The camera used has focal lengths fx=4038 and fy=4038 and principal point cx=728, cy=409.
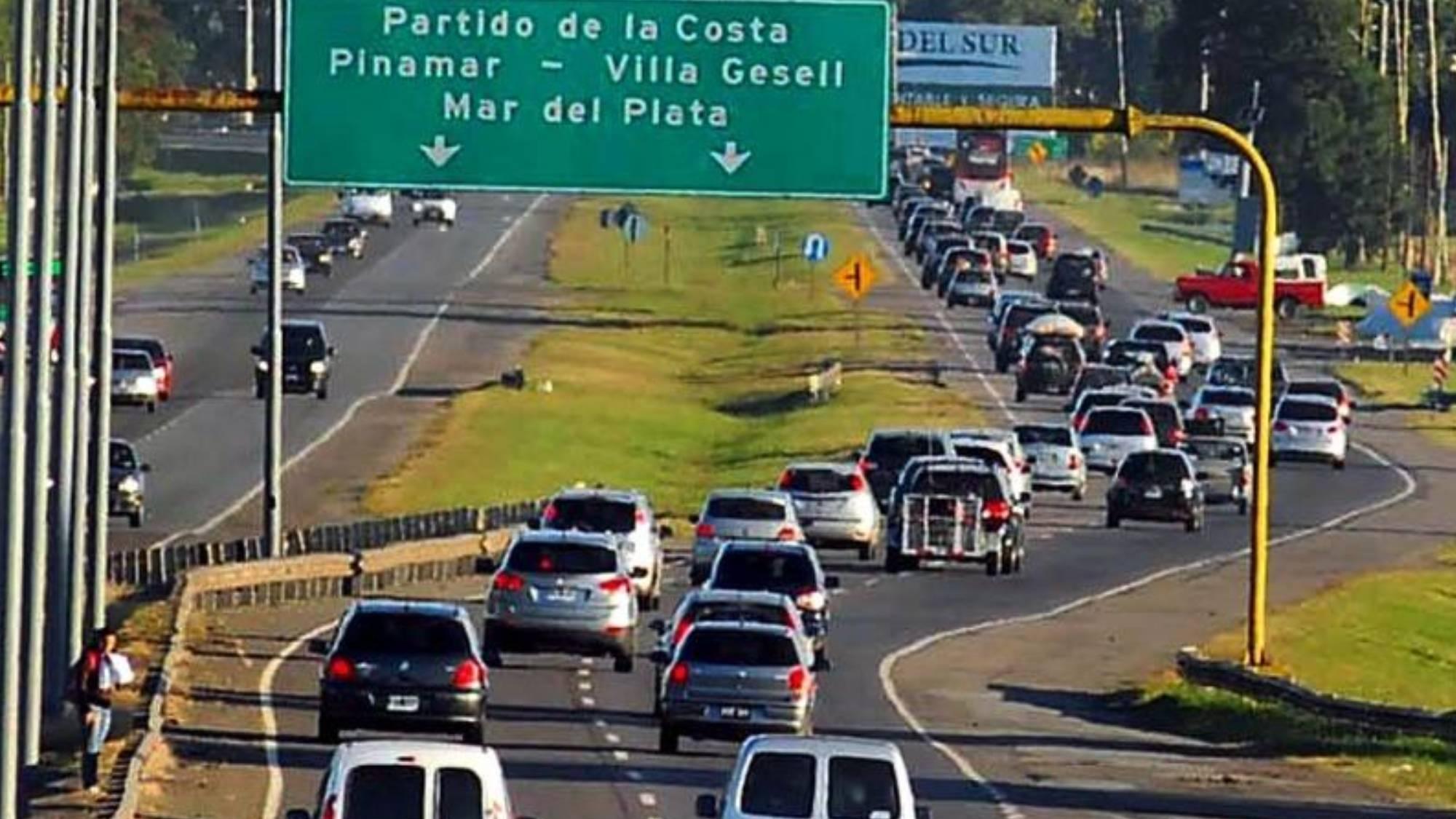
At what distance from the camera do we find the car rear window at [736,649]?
3788 centimetres

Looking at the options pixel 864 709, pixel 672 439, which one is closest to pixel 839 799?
pixel 864 709

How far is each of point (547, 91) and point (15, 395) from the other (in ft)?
36.3

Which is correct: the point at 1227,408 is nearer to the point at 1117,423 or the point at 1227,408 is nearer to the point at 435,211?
the point at 1117,423

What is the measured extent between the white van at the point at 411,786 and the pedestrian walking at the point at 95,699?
7.66 metres

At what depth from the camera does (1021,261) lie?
13038cm

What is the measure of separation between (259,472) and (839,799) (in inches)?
1871

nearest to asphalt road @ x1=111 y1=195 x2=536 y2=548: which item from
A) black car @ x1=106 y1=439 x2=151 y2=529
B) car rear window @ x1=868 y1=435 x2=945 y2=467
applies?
black car @ x1=106 y1=439 x2=151 y2=529

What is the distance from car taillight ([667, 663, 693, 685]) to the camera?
1487 inches

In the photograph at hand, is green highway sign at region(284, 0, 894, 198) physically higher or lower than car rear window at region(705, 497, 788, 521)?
higher

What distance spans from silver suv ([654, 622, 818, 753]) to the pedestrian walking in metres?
5.38

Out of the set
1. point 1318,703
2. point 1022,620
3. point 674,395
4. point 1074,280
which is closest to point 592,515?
point 1022,620

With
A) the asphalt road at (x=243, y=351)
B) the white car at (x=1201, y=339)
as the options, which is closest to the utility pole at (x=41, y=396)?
the asphalt road at (x=243, y=351)

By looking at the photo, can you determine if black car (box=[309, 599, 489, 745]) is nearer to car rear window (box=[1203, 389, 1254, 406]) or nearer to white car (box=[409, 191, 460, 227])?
car rear window (box=[1203, 389, 1254, 406])

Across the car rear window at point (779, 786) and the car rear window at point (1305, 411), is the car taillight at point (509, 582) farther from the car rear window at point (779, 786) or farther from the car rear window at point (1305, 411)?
the car rear window at point (1305, 411)
